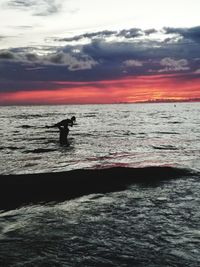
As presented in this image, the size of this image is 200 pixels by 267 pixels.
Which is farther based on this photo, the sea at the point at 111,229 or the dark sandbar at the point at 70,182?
the dark sandbar at the point at 70,182

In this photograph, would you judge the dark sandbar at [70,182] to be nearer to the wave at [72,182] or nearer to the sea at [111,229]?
the wave at [72,182]

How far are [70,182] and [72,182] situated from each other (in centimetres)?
9

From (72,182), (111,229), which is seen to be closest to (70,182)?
(72,182)

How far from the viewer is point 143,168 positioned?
55.1ft

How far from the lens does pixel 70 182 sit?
14.3 m

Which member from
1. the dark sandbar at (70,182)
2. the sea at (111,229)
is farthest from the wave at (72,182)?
the sea at (111,229)

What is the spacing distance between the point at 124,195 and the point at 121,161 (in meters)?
7.65

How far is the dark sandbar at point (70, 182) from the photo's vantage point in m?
12.3

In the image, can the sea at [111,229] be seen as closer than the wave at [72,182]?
Yes

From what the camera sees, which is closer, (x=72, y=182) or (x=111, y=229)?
(x=111, y=229)

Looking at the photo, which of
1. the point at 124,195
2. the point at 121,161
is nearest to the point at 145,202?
the point at 124,195

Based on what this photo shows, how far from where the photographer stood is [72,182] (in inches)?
562

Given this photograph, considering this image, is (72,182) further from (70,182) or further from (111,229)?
(111,229)

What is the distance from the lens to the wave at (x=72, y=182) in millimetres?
12275
